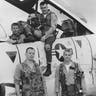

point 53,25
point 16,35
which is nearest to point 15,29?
point 16,35

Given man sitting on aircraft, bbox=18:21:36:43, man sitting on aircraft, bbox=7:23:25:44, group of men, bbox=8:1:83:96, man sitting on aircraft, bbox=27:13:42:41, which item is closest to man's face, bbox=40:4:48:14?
group of men, bbox=8:1:83:96

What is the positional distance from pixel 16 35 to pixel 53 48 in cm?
74

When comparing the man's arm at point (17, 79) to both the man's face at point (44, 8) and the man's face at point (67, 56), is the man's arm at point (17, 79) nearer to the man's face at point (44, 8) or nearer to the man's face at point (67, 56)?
the man's face at point (67, 56)

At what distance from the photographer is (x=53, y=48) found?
5660mm

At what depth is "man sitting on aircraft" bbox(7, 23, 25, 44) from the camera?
5.16 metres

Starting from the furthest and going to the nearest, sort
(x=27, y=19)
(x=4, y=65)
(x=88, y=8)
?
(x=88, y=8) < (x=27, y=19) < (x=4, y=65)

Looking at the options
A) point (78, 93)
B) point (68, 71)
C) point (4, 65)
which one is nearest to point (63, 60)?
point (68, 71)

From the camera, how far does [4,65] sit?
499 cm

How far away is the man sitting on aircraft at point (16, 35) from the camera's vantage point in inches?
203

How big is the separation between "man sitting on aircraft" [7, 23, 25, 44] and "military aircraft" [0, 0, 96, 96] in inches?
2.6

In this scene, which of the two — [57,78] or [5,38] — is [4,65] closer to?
[5,38]

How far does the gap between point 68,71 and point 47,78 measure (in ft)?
1.18

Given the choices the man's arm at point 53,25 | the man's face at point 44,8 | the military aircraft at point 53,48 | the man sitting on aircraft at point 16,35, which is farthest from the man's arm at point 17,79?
the man's face at point 44,8

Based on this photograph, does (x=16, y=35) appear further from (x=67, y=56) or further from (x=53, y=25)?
(x=67, y=56)
